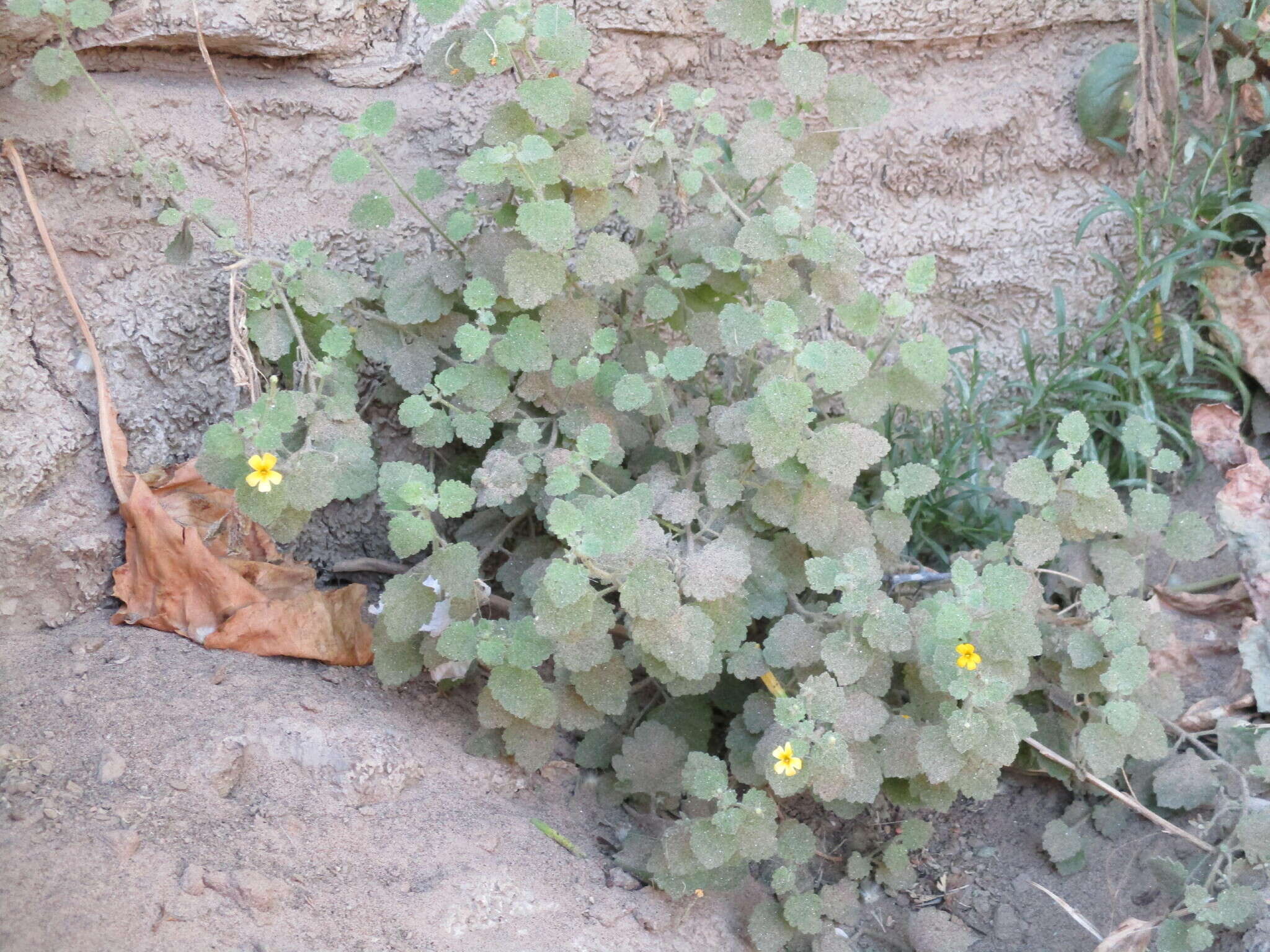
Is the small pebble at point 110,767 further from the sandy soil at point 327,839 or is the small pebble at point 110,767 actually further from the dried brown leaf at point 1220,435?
the dried brown leaf at point 1220,435

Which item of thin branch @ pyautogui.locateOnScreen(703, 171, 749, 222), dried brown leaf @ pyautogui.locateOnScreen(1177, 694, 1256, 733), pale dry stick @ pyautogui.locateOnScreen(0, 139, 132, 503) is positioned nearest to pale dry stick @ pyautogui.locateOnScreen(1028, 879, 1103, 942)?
dried brown leaf @ pyautogui.locateOnScreen(1177, 694, 1256, 733)

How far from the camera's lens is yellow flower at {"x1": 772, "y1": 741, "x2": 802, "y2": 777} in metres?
2.08

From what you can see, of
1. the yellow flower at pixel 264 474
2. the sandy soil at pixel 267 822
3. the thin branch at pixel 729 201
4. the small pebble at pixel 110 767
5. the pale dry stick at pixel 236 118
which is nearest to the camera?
the sandy soil at pixel 267 822

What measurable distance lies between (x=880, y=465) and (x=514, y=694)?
126cm

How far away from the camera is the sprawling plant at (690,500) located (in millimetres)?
Answer: 2182

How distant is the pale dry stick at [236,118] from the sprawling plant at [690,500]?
0.09 metres

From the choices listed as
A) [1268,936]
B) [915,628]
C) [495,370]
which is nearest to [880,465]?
[915,628]

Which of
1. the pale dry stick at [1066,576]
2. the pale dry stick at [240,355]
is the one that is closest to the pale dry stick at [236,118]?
the pale dry stick at [240,355]

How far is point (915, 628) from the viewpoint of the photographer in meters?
2.27

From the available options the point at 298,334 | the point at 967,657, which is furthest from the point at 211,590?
the point at 967,657

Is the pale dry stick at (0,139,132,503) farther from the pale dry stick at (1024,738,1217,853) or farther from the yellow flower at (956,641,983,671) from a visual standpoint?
the pale dry stick at (1024,738,1217,853)

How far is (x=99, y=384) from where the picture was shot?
8.50 ft

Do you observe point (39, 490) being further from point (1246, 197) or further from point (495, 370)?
point (1246, 197)

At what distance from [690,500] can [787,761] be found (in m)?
0.57
